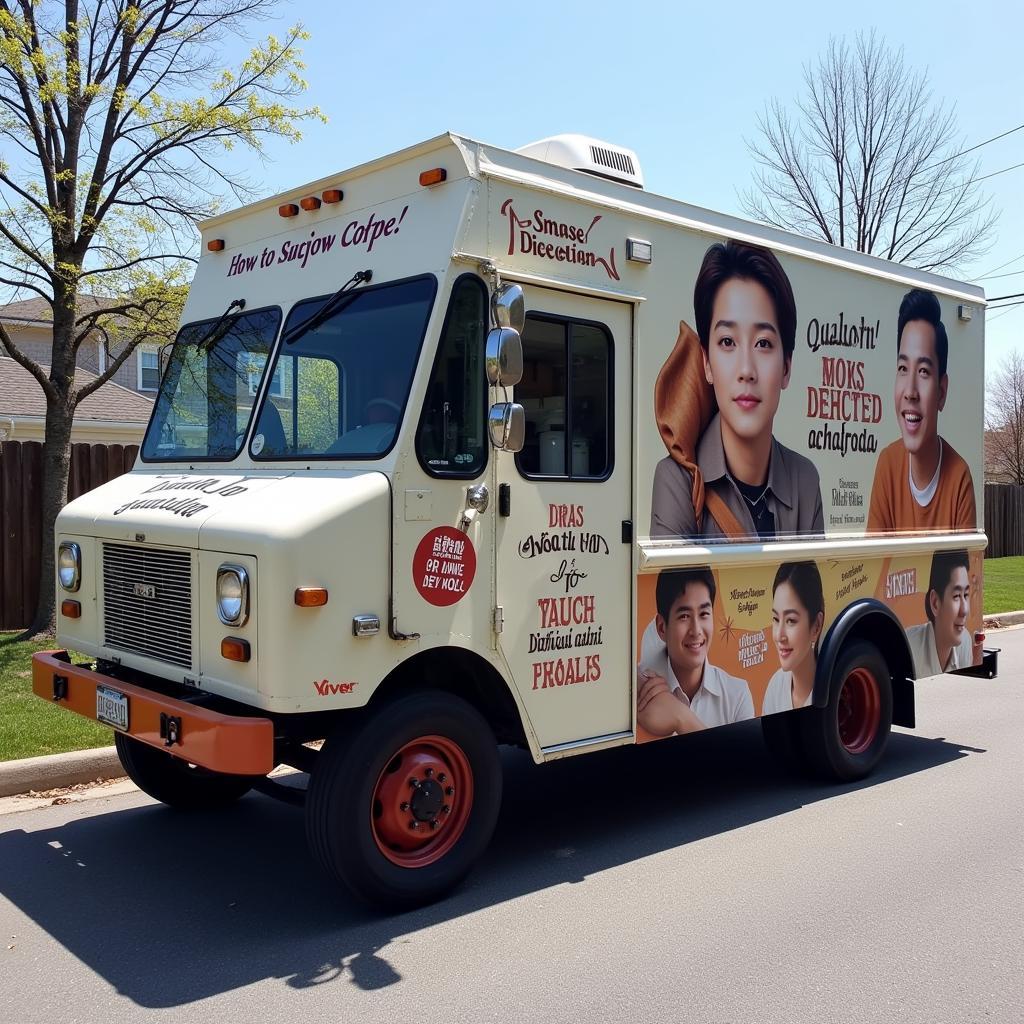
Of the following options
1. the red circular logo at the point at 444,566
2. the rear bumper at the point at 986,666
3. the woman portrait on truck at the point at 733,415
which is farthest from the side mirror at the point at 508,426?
the rear bumper at the point at 986,666

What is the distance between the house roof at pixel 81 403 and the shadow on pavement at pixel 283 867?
1545 centimetres

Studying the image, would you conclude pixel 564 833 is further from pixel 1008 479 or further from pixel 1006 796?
pixel 1008 479

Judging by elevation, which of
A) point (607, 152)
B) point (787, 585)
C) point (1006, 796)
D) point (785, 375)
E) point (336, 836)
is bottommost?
point (1006, 796)

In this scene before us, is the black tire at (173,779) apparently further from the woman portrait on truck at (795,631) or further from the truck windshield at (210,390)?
the woman portrait on truck at (795,631)

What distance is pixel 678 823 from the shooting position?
595 cm

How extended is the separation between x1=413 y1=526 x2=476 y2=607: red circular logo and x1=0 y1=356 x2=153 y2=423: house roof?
16.7m

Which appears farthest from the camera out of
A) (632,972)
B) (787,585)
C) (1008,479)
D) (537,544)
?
(1008,479)

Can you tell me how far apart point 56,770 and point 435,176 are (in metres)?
4.10

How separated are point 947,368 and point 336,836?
18.1ft

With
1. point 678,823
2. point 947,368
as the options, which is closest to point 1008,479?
point 947,368

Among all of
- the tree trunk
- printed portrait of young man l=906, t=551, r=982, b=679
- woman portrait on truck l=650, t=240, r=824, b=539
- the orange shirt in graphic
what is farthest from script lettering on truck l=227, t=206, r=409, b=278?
the tree trunk

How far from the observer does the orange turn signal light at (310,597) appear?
414cm

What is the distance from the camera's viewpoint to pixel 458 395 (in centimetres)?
466

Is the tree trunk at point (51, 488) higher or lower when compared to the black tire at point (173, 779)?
higher
